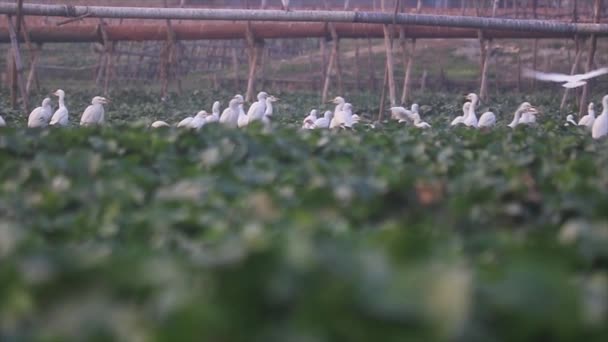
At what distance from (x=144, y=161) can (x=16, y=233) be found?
301cm

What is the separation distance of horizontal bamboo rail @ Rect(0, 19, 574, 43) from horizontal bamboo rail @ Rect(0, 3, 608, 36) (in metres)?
3.60

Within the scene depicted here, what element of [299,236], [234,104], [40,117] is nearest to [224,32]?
[234,104]

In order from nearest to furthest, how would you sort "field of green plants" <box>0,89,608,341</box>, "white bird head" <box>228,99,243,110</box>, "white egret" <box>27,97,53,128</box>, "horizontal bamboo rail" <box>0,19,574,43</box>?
"field of green plants" <box>0,89,608,341</box>, "white egret" <box>27,97,53,128</box>, "white bird head" <box>228,99,243,110</box>, "horizontal bamboo rail" <box>0,19,574,43</box>

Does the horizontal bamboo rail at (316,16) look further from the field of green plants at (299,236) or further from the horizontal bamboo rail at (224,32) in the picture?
the field of green plants at (299,236)

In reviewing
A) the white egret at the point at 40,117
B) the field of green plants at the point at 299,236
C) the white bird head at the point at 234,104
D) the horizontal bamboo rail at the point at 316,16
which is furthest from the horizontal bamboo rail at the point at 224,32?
the field of green plants at the point at 299,236

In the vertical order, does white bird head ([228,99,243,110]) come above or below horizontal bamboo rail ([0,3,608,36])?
below

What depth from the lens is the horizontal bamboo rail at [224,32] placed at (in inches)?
992

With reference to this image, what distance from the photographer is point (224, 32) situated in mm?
26297

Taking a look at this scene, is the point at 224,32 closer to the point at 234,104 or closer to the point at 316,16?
the point at 316,16

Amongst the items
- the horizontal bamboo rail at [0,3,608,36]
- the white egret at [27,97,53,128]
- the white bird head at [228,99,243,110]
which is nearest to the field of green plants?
the white egret at [27,97,53,128]

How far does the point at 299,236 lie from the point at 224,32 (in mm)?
23099

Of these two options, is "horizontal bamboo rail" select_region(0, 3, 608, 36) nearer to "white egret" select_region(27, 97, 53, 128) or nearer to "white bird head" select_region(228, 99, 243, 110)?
"white bird head" select_region(228, 99, 243, 110)

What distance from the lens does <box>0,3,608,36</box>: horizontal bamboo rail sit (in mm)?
19828

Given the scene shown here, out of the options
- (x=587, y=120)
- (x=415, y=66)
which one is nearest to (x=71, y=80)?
(x=415, y=66)
